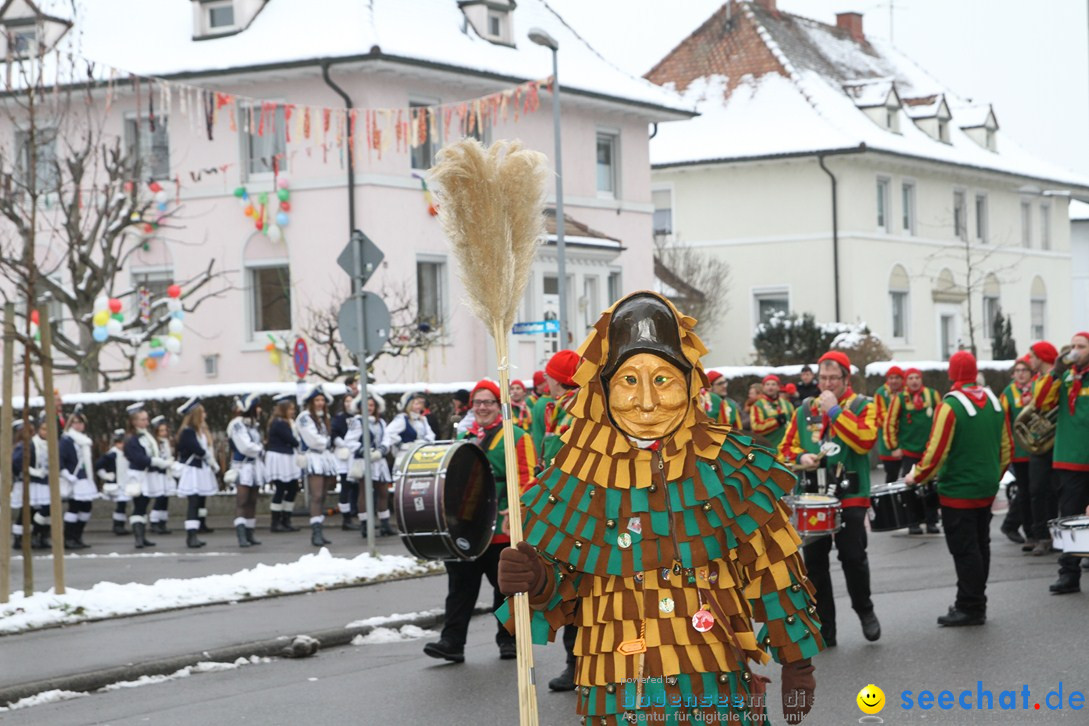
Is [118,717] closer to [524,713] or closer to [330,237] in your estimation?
[524,713]

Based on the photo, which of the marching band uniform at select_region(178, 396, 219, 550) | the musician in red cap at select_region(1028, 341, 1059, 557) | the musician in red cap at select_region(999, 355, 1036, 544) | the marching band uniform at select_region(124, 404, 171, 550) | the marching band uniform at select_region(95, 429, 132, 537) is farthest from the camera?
the marching band uniform at select_region(95, 429, 132, 537)

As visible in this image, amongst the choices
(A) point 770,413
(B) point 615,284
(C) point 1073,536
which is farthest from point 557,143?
(C) point 1073,536

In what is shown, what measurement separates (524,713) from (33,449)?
17213mm

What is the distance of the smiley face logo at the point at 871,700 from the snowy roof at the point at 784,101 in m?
39.0

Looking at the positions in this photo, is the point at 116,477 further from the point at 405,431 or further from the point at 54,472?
the point at 54,472

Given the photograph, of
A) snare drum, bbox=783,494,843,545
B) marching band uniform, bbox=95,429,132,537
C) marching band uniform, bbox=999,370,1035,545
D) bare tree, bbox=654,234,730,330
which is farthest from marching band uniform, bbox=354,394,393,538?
bare tree, bbox=654,234,730,330

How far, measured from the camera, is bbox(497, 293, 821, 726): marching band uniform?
16.1ft

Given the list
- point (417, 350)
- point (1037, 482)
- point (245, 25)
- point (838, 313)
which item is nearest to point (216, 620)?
point (1037, 482)

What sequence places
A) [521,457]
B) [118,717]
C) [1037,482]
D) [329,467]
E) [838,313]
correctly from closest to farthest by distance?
[118,717]
[521,457]
[1037,482]
[329,467]
[838,313]

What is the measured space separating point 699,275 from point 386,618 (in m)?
35.5

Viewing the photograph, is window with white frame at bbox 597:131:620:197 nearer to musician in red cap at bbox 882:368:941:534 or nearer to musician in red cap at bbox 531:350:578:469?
musician in red cap at bbox 882:368:941:534

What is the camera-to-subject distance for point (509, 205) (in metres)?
5.18

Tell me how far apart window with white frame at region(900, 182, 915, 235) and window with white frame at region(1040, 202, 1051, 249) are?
1018 centimetres

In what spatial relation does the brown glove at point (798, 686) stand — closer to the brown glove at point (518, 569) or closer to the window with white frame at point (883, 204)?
the brown glove at point (518, 569)
